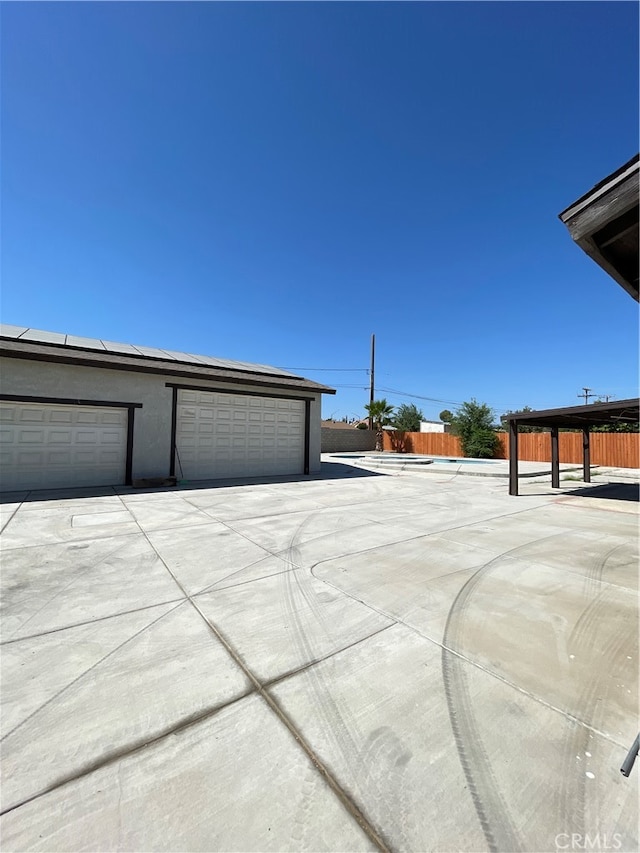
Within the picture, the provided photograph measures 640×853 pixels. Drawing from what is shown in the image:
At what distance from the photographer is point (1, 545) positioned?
446 cm

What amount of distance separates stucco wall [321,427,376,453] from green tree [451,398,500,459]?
7.15 meters

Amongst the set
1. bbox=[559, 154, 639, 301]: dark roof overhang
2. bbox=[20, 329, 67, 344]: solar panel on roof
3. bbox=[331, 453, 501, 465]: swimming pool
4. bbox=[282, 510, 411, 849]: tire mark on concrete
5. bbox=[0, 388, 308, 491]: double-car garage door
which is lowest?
bbox=[282, 510, 411, 849]: tire mark on concrete

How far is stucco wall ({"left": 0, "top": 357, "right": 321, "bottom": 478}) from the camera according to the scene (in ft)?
27.9

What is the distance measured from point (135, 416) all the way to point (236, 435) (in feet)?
10.2

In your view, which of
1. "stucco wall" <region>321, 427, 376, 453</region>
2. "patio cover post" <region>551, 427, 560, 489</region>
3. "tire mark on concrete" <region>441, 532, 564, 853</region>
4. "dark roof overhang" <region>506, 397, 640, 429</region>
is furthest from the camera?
"stucco wall" <region>321, 427, 376, 453</region>

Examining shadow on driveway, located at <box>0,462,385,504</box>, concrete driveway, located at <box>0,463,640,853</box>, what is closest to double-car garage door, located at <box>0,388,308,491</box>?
shadow on driveway, located at <box>0,462,385,504</box>

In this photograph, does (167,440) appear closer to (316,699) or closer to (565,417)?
(316,699)

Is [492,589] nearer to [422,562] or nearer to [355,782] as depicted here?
[422,562]

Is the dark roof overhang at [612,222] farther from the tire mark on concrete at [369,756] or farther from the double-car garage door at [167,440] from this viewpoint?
the double-car garage door at [167,440]

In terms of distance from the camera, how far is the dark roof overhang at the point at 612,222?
7.76ft

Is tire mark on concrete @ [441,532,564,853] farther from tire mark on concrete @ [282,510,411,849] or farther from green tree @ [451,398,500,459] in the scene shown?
green tree @ [451,398,500,459]

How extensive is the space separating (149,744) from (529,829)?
1.59 m

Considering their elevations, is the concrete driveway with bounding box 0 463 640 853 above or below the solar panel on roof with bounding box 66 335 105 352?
below

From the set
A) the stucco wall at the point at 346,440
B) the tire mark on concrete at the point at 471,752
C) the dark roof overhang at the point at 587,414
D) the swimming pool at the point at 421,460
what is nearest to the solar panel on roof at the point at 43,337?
the tire mark on concrete at the point at 471,752
